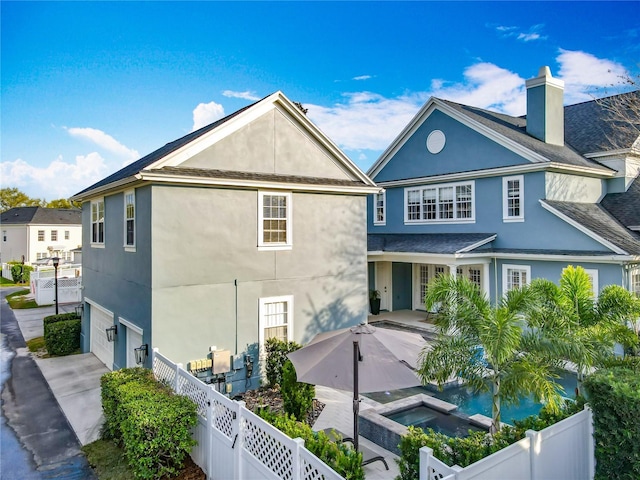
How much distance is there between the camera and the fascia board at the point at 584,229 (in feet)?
43.7

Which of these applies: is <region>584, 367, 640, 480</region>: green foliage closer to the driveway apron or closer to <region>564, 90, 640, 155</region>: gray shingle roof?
the driveway apron

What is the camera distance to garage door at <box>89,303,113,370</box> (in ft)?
43.1

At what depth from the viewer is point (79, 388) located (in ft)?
38.3

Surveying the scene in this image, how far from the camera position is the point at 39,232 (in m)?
45.8

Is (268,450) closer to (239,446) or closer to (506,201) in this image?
(239,446)

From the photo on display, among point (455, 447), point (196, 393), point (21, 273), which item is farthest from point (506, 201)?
point (21, 273)

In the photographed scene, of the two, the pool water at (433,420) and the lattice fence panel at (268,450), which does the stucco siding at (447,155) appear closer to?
the pool water at (433,420)

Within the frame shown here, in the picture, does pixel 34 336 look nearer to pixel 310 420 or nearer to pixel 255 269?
pixel 255 269

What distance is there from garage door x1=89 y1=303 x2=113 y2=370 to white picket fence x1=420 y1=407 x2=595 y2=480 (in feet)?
37.3

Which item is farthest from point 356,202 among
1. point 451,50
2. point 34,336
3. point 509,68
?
point 34,336

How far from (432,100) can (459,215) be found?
554 cm

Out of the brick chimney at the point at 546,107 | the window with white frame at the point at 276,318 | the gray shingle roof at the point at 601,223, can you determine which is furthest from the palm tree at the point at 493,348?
the brick chimney at the point at 546,107

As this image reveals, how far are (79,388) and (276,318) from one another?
5.82 metres

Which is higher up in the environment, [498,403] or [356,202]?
[356,202]
